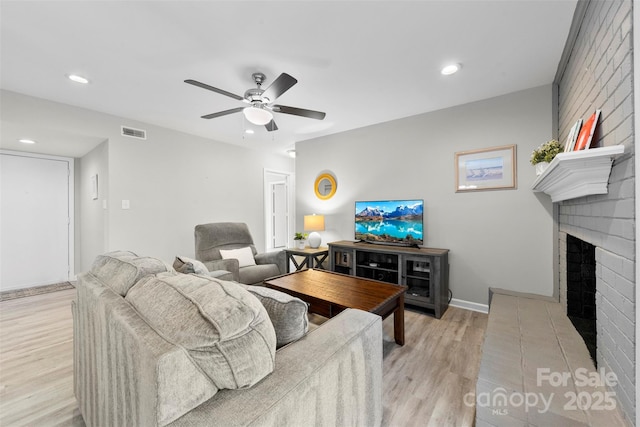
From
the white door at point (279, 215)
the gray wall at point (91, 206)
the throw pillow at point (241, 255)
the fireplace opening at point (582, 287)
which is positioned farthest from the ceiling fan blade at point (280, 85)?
the white door at point (279, 215)

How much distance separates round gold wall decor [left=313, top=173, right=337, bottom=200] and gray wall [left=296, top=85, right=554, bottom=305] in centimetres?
23

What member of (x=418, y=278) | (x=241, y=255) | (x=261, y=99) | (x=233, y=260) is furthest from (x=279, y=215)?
(x=261, y=99)

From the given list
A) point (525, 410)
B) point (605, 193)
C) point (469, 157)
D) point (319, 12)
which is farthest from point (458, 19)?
point (525, 410)

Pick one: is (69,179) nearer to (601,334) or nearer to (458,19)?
(458,19)

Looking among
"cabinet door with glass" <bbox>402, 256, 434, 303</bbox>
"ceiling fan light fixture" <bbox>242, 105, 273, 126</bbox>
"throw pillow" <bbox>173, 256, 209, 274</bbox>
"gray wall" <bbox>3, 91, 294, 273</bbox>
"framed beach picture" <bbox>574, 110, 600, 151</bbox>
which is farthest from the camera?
"gray wall" <bbox>3, 91, 294, 273</bbox>

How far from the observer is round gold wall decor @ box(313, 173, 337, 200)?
4.25m

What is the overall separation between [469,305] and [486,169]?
1618mm

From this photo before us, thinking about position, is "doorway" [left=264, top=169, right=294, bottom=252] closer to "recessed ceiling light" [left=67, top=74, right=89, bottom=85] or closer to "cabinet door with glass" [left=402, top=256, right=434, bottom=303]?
"cabinet door with glass" [left=402, top=256, right=434, bottom=303]

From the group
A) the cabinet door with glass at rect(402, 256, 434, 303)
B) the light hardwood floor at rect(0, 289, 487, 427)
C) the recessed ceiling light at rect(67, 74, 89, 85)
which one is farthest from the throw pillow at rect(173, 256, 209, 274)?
the cabinet door with glass at rect(402, 256, 434, 303)

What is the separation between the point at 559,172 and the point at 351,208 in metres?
2.68

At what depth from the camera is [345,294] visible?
2.17 metres

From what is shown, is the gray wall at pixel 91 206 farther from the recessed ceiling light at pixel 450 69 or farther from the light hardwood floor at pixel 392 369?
the recessed ceiling light at pixel 450 69

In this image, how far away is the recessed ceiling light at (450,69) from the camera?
226cm

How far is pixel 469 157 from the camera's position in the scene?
3033 mm
